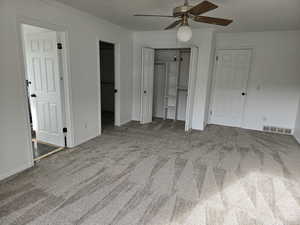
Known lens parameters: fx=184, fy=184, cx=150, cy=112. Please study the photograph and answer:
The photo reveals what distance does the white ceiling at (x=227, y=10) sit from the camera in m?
2.74

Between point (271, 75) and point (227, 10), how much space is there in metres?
2.54

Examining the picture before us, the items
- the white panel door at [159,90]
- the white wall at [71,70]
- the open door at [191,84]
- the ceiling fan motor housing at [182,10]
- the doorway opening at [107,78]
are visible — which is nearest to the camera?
the ceiling fan motor housing at [182,10]

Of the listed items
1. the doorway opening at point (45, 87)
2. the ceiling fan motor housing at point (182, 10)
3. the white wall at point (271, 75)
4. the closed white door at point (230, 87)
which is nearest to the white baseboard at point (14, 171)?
the doorway opening at point (45, 87)

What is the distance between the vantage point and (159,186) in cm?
243

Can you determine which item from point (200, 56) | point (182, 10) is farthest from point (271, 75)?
point (182, 10)

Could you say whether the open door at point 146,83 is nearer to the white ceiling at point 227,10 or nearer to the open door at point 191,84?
the white ceiling at point 227,10

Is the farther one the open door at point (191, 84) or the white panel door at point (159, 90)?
the white panel door at point (159, 90)

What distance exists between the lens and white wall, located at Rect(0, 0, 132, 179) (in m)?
2.34

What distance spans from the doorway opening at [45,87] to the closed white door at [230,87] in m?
4.00

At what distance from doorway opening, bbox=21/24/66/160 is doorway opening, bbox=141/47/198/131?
7.44 feet

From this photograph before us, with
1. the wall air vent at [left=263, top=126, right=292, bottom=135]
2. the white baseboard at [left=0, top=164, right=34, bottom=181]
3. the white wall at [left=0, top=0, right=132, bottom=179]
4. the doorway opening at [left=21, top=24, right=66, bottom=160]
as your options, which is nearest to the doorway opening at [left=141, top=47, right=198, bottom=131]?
the white wall at [left=0, top=0, right=132, bottom=179]

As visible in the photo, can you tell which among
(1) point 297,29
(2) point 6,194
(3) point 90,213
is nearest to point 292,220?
(3) point 90,213

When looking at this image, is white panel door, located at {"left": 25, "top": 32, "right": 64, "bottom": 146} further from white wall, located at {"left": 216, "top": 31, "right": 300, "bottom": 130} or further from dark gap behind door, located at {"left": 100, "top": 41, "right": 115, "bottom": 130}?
white wall, located at {"left": 216, "top": 31, "right": 300, "bottom": 130}

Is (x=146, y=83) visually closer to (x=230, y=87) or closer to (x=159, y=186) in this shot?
(x=230, y=87)
